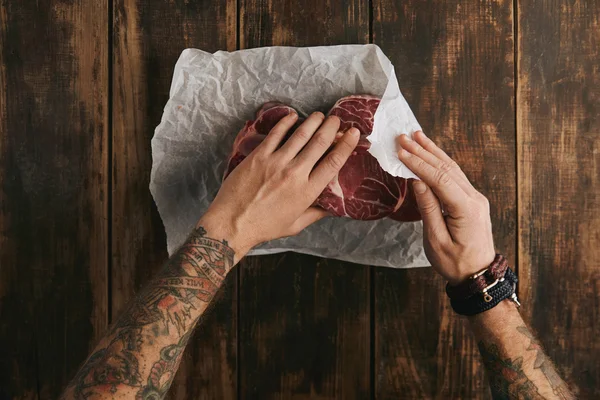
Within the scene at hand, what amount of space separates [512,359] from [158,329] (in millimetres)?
613

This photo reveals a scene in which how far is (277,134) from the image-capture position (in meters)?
0.96

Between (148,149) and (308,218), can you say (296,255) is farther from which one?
(148,149)

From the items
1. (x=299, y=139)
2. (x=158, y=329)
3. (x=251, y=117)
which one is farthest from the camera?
(x=251, y=117)

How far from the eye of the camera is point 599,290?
1.09 meters

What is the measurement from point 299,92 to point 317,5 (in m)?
0.21

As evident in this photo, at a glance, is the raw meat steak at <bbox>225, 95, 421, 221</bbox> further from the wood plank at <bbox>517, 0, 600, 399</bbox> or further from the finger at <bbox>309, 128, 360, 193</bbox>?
the wood plank at <bbox>517, 0, 600, 399</bbox>

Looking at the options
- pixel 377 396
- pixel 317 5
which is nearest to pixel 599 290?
pixel 377 396

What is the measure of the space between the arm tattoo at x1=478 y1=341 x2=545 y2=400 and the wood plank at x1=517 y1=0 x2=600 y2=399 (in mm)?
222

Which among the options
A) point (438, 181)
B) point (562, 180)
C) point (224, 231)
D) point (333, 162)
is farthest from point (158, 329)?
point (562, 180)

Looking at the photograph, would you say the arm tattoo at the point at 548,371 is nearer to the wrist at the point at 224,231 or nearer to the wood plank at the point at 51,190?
the wrist at the point at 224,231

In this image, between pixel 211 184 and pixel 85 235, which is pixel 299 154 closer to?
pixel 211 184

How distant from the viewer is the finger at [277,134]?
37.4 inches

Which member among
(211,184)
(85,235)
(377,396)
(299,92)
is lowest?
(377,396)

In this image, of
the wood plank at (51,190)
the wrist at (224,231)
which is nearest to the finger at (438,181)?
the wrist at (224,231)
